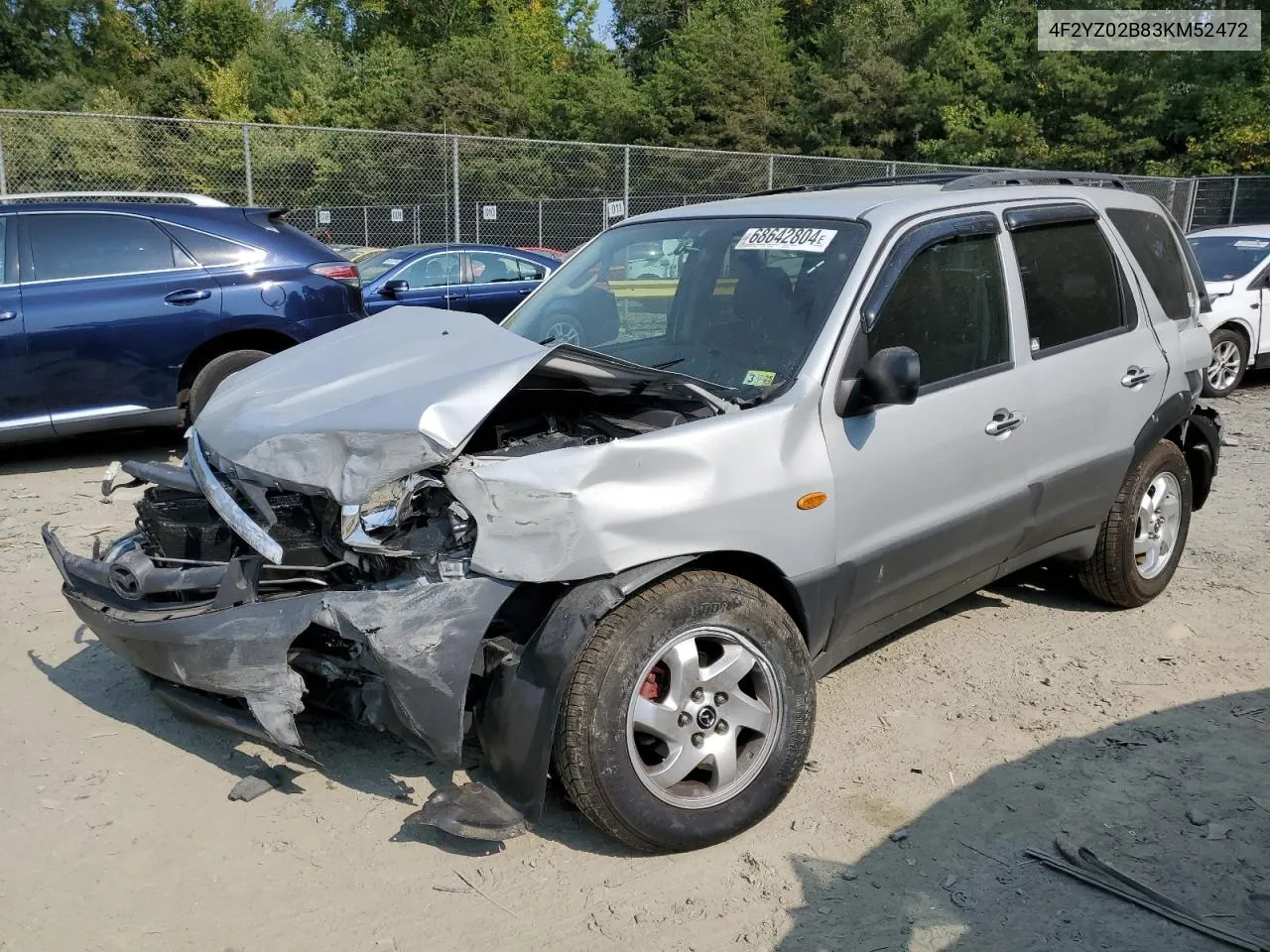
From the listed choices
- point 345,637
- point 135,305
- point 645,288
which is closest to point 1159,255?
point 645,288

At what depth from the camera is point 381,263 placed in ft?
43.7

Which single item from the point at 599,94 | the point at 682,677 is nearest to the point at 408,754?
the point at 682,677

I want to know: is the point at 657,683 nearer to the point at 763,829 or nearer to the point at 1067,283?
the point at 763,829

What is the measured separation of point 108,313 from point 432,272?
6.17m

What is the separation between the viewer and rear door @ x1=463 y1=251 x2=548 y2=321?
492 inches

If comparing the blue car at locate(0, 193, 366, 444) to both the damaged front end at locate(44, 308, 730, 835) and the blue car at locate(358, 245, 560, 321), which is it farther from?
the blue car at locate(358, 245, 560, 321)

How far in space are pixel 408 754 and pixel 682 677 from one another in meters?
1.20

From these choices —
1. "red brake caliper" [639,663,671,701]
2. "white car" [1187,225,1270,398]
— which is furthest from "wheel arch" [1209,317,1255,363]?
"red brake caliper" [639,663,671,701]

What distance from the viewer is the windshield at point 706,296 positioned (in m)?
3.51

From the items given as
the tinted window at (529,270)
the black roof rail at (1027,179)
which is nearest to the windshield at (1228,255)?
the black roof rail at (1027,179)

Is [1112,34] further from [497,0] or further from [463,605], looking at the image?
[463,605]

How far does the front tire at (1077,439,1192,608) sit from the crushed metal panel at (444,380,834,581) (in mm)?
2014

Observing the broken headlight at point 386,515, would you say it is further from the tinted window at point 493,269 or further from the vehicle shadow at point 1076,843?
the tinted window at point 493,269

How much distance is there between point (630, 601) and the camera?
115 inches
